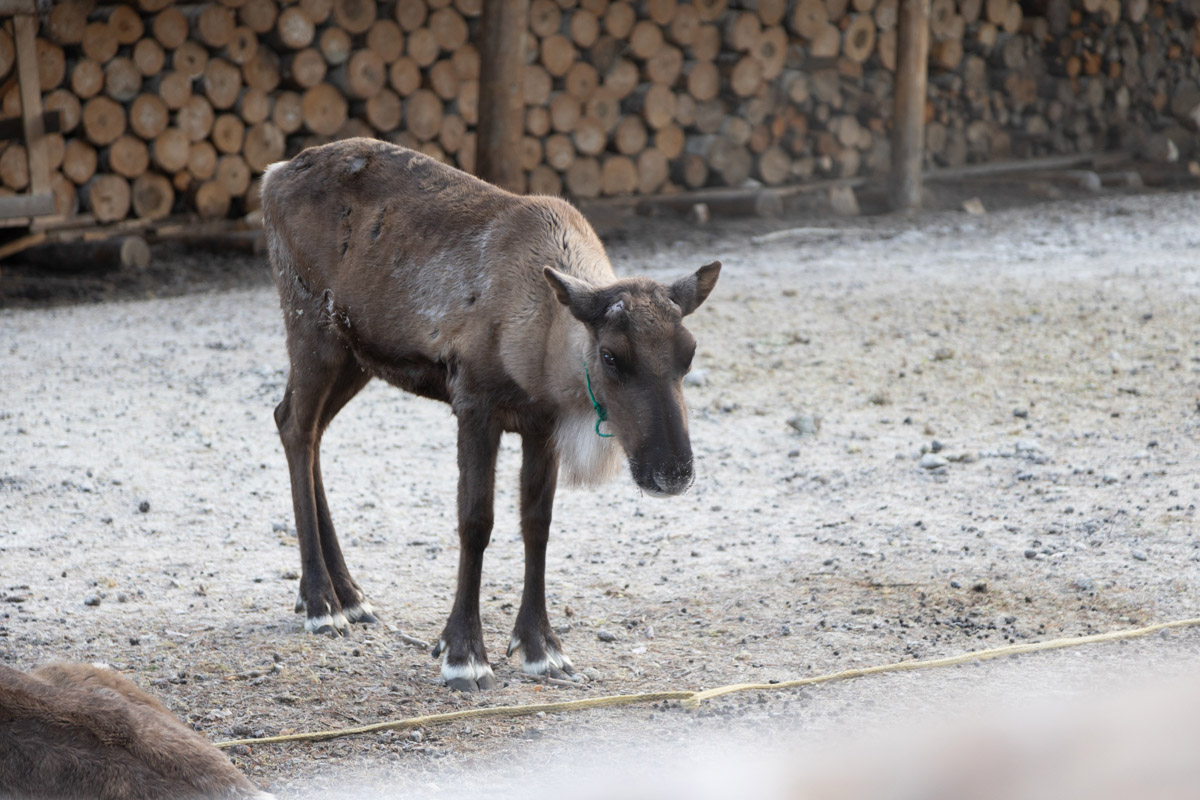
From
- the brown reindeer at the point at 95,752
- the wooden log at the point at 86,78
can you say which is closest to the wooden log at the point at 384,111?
the wooden log at the point at 86,78

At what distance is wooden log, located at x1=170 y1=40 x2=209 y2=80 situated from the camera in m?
9.70

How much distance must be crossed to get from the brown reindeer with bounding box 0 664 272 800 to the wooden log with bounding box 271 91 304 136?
8506 millimetres

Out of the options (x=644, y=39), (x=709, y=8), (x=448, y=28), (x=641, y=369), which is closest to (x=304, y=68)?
(x=448, y=28)

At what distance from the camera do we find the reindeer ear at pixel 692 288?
347 centimetres

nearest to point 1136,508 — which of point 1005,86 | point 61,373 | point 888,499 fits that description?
point 888,499

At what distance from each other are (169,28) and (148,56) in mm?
282

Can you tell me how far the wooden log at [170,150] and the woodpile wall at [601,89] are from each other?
0.7 inches

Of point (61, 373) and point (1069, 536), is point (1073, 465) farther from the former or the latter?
point (61, 373)

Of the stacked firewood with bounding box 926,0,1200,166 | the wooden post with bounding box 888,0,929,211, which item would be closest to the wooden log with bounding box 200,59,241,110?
the wooden post with bounding box 888,0,929,211

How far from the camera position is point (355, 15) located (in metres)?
10.3

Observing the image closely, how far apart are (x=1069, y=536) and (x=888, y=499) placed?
29.0 inches

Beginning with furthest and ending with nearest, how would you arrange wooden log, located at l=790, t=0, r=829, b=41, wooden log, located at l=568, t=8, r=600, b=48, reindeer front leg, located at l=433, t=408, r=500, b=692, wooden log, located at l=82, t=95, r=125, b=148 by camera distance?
wooden log, located at l=790, t=0, r=829, b=41 < wooden log, located at l=568, t=8, r=600, b=48 < wooden log, located at l=82, t=95, r=125, b=148 < reindeer front leg, located at l=433, t=408, r=500, b=692

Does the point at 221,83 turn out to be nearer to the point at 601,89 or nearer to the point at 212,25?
the point at 212,25

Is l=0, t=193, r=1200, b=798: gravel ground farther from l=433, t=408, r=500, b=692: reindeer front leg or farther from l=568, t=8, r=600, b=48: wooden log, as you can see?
l=568, t=8, r=600, b=48: wooden log
